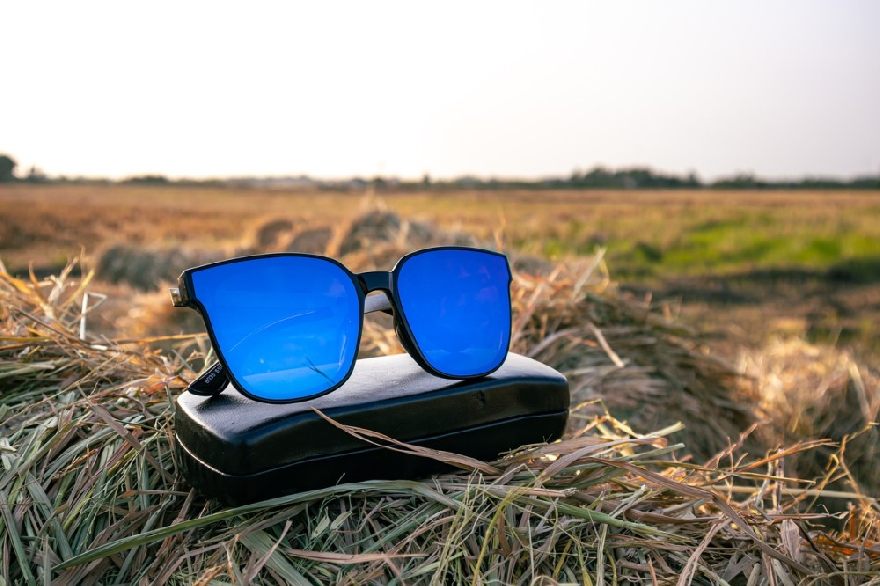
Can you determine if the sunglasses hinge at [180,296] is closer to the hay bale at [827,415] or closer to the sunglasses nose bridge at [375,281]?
the sunglasses nose bridge at [375,281]

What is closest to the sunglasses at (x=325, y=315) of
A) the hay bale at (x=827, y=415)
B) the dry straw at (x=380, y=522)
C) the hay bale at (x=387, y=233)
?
the dry straw at (x=380, y=522)

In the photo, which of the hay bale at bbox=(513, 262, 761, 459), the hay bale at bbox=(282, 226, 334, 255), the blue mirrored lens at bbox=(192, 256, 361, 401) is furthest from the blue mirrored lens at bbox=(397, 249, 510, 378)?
the hay bale at bbox=(282, 226, 334, 255)

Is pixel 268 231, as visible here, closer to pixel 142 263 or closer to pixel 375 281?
pixel 142 263

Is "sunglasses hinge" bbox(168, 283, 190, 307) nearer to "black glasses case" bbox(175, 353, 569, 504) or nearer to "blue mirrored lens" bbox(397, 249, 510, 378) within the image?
"black glasses case" bbox(175, 353, 569, 504)

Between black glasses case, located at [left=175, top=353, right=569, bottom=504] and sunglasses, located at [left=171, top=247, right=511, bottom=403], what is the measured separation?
36 millimetres

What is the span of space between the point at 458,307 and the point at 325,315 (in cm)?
27

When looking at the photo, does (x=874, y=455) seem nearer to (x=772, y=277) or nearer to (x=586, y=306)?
(x=586, y=306)

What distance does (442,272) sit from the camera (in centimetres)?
138

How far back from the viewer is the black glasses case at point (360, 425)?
3.43 ft

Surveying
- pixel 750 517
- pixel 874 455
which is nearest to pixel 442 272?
pixel 750 517

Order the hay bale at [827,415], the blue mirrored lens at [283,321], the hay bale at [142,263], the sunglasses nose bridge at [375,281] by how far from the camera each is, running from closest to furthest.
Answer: the blue mirrored lens at [283,321] < the sunglasses nose bridge at [375,281] < the hay bale at [827,415] < the hay bale at [142,263]

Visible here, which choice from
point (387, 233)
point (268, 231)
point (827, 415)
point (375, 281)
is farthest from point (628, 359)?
point (268, 231)

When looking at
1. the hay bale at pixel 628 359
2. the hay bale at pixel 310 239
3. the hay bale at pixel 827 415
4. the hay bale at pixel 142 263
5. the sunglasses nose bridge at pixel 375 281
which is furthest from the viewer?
the hay bale at pixel 142 263

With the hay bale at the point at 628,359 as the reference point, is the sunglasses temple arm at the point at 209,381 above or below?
above
